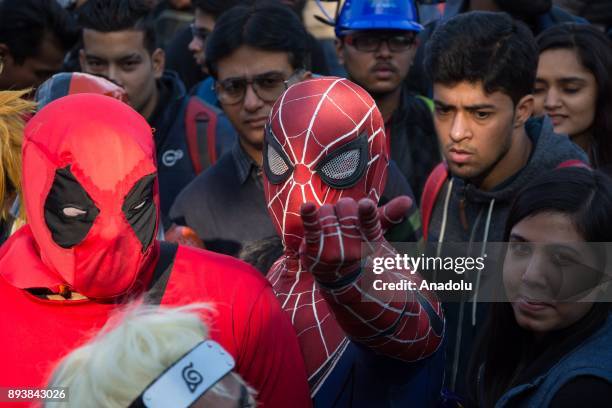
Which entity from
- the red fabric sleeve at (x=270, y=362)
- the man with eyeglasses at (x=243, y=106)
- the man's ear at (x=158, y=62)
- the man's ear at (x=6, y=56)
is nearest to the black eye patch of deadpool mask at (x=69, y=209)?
the red fabric sleeve at (x=270, y=362)

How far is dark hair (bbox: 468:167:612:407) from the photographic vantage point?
9.34ft

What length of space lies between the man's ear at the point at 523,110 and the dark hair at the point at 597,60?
0.59 meters

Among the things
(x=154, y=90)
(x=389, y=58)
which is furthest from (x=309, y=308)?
(x=154, y=90)

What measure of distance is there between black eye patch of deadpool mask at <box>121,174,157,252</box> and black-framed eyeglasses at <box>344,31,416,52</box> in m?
2.81

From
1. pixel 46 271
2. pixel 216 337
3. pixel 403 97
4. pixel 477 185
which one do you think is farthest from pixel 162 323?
pixel 403 97

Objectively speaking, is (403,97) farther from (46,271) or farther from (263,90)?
(46,271)

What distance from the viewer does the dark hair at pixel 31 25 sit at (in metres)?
5.32

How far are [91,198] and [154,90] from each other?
Result: 2.93 metres

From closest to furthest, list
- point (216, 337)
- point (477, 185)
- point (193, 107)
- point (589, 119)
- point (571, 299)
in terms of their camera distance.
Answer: point (216, 337) → point (571, 299) → point (477, 185) → point (589, 119) → point (193, 107)

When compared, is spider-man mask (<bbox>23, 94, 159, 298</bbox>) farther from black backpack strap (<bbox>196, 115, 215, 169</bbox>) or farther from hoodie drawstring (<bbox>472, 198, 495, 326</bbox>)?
black backpack strap (<bbox>196, 115, 215, 169</bbox>)

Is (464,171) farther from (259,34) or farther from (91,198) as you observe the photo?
(91,198)

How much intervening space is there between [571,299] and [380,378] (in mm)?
639

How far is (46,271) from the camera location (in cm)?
250
